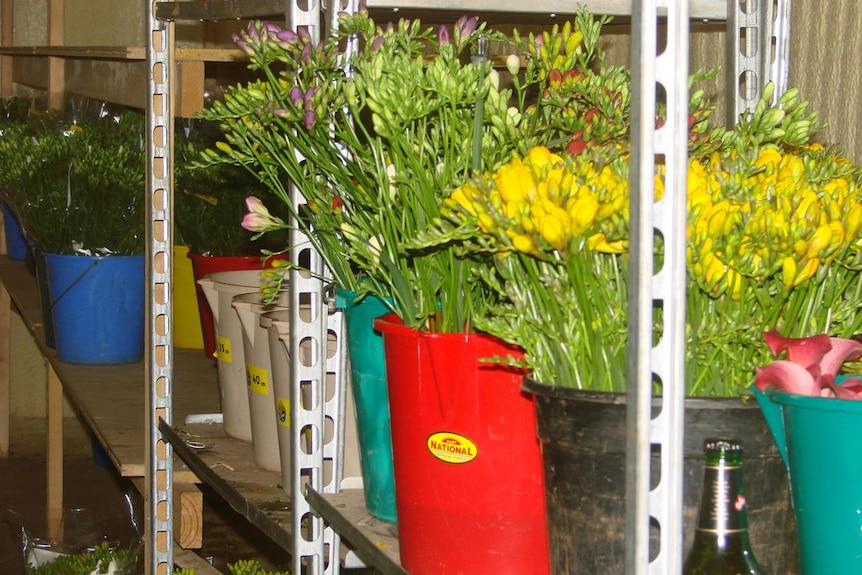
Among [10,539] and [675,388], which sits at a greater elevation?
[675,388]

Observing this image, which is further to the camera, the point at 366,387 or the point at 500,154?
the point at 366,387

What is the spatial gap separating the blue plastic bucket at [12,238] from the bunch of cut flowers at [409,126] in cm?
272

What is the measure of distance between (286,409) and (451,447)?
0.45 m

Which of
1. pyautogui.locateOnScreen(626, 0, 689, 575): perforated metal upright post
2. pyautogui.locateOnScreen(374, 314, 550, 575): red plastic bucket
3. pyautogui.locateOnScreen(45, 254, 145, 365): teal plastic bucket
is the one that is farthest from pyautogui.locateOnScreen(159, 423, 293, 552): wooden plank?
pyautogui.locateOnScreen(45, 254, 145, 365): teal plastic bucket

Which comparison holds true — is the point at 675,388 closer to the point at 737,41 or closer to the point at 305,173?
the point at 305,173

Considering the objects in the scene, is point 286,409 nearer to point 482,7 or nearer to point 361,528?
point 361,528

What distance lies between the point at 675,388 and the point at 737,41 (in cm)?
69

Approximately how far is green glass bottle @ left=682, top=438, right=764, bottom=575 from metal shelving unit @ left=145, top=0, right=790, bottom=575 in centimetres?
3

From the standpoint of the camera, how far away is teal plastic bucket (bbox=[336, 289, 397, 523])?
0.98m

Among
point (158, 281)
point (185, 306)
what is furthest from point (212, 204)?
point (158, 281)

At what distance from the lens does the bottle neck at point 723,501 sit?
634 mm

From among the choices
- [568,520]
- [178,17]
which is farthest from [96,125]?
[568,520]

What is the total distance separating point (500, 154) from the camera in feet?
2.73

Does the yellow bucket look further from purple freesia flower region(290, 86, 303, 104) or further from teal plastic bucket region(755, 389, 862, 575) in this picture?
teal plastic bucket region(755, 389, 862, 575)
